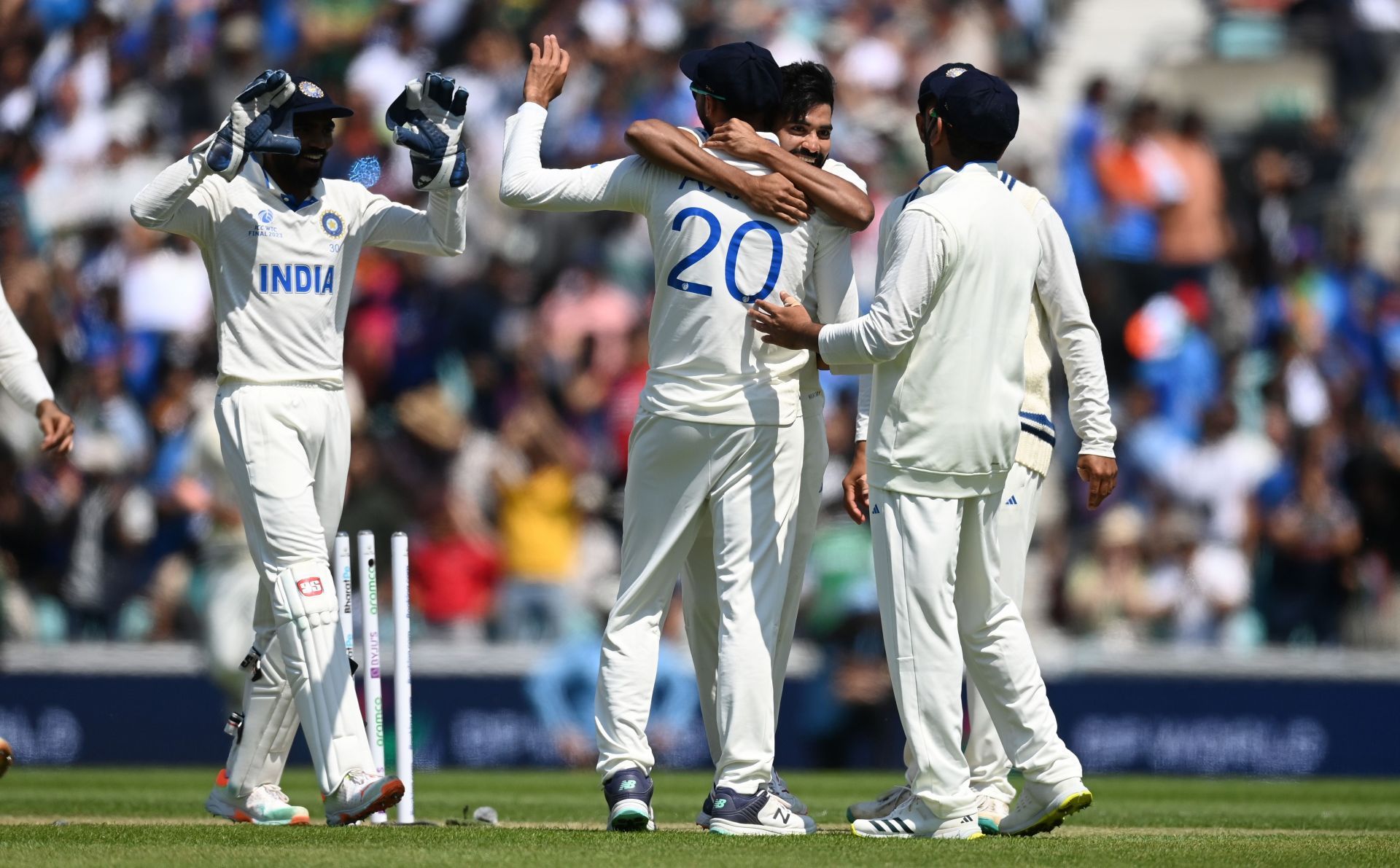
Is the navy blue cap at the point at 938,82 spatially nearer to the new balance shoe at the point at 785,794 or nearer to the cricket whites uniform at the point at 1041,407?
the cricket whites uniform at the point at 1041,407

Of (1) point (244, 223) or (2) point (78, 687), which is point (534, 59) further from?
(2) point (78, 687)

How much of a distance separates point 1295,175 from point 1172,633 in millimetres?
5157

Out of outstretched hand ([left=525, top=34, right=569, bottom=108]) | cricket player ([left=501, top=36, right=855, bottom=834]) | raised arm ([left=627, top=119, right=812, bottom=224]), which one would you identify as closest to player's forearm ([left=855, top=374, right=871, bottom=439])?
cricket player ([left=501, top=36, right=855, bottom=834])

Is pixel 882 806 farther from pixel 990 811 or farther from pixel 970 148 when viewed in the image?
pixel 970 148

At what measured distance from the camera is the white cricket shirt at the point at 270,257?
22.6 feet

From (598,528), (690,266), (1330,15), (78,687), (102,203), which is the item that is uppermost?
(1330,15)

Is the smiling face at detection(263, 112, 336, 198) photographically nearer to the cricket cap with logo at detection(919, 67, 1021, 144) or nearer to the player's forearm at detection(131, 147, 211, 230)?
the player's forearm at detection(131, 147, 211, 230)

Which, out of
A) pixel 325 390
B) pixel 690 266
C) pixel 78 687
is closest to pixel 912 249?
pixel 690 266

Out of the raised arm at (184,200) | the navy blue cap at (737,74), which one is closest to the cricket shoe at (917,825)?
the navy blue cap at (737,74)

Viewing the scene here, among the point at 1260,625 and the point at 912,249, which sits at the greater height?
the point at 912,249

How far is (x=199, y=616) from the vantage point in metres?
12.2

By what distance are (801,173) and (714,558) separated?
1.34m

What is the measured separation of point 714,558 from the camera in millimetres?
6727

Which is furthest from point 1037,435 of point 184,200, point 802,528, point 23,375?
point 23,375
